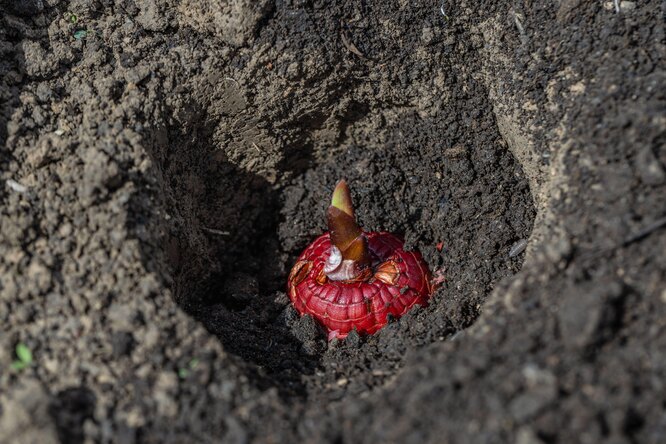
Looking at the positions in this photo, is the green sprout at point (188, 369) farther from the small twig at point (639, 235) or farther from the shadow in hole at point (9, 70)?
the small twig at point (639, 235)

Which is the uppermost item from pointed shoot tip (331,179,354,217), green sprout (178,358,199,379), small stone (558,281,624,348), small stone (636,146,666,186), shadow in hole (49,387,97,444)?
small stone (636,146,666,186)

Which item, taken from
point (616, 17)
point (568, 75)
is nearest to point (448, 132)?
point (568, 75)

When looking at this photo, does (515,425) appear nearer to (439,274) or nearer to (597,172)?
(597,172)

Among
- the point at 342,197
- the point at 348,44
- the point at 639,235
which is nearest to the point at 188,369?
the point at 342,197

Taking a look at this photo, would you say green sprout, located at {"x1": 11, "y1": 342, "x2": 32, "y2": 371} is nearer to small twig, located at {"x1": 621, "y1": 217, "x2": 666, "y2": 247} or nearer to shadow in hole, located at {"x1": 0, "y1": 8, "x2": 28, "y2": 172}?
shadow in hole, located at {"x1": 0, "y1": 8, "x2": 28, "y2": 172}

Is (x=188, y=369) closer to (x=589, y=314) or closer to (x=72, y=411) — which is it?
(x=72, y=411)

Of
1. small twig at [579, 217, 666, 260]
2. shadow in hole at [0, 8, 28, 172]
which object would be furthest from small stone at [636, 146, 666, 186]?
shadow in hole at [0, 8, 28, 172]

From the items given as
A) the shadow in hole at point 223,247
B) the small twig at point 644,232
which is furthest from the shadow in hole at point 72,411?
the small twig at point 644,232

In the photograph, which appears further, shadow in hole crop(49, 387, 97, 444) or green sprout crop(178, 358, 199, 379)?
green sprout crop(178, 358, 199, 379)
